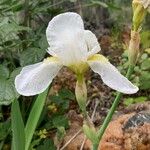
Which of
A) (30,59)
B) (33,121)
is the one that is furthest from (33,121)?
(30,59)

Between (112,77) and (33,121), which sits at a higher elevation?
(112,77)

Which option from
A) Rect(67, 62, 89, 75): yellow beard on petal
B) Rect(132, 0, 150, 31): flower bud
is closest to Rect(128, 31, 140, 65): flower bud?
Rect(132, 0, 150, 31): flower bud

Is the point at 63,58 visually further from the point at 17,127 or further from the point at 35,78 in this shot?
the point at 17,127

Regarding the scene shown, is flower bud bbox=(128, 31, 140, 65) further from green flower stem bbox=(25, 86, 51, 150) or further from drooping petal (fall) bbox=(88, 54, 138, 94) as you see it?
green flower stem bbox=(25, 86, 51, 150)

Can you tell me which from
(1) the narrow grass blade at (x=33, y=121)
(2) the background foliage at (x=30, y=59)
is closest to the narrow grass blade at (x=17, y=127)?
(2) the background foliage at (x=30, y=59)

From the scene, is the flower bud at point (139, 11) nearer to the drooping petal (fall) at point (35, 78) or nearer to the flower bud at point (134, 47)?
the flower bud at point (134, 47)

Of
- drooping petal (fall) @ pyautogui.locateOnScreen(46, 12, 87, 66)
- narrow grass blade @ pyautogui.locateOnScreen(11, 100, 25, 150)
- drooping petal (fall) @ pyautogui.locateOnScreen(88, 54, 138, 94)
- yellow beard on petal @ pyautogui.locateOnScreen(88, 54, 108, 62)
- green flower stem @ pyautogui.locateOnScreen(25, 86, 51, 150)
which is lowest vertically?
green flower stem @ pyautogui.locateOnScreen(25, 86, 51, 150)
